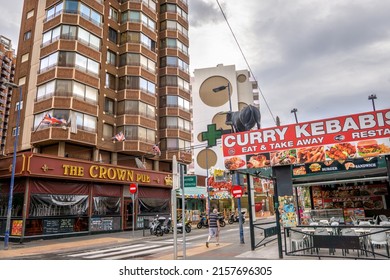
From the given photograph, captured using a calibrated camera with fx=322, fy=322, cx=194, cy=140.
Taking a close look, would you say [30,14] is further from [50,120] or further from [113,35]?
[50,120]

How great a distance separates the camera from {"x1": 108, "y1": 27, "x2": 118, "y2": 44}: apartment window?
34.2 metres

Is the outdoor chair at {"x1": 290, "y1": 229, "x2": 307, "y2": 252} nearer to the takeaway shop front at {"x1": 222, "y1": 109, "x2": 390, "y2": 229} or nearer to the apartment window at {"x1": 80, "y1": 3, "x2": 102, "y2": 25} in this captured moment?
the takeaway shop front at {"x1": 222, "y1": 109, "x2": 390, "y2": 229}

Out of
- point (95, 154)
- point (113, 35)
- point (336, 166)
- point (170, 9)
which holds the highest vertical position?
point (170, 9)

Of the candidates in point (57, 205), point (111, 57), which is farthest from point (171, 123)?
point (57, 205)

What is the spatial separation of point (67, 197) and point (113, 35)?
62.8 feet

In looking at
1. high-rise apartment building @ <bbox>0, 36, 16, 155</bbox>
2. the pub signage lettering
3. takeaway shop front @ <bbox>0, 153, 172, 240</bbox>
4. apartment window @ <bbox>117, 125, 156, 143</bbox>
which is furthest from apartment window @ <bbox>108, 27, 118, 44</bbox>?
high-rise apartment building @ <bbox>0, 36, 16, 155</bbox>

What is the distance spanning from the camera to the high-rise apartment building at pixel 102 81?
88.8ft

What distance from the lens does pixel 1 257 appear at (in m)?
14.5

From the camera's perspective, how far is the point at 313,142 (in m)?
11.6

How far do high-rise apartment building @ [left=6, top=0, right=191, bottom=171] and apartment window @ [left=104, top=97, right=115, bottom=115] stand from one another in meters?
0.11

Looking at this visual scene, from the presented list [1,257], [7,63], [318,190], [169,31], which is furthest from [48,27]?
[7,63]

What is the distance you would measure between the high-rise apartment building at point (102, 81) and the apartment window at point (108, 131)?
0.33 feet

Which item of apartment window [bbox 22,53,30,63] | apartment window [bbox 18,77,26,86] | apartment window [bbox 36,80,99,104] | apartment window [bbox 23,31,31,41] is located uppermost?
apartment window [bbox 23,31,31,41]

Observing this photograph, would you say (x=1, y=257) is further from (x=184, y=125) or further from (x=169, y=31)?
(x=169, y=31)
